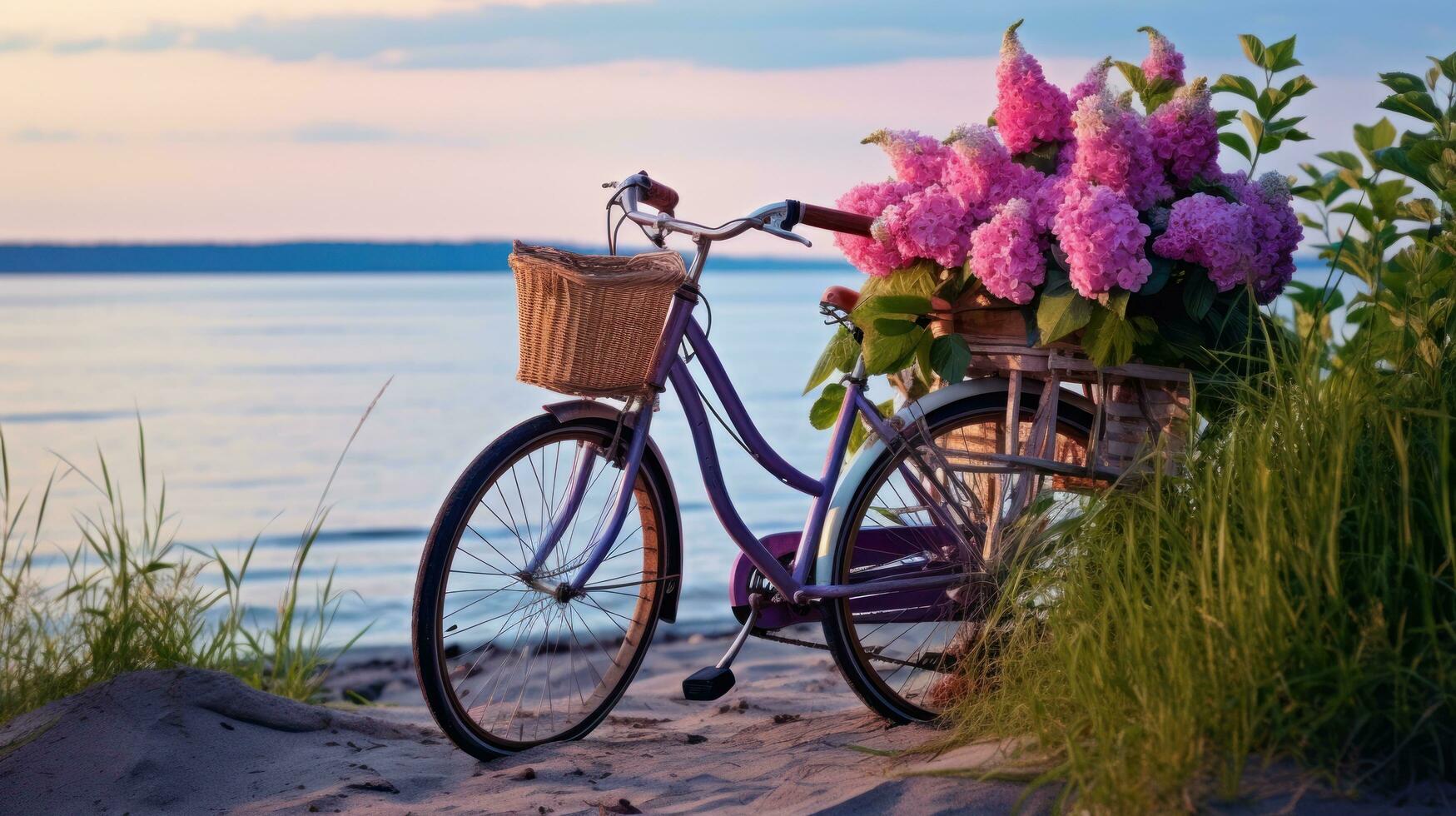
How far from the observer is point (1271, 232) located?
3.19 m

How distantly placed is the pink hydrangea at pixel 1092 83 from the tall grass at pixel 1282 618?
0.97 m

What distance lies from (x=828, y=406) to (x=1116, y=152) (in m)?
1.09

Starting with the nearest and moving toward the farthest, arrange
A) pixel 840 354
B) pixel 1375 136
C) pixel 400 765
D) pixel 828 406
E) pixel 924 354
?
1. pixel 400 765
2. pixel 924 354
3. pixel 840 354
4. pixel 828 406
5. pixel 1375 136

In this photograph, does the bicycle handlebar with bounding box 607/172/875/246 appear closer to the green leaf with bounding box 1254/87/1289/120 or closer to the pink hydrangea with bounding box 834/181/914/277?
the pink hydrangea with bounding box 834/181/914/277

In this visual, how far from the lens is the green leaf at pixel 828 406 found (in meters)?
3.70

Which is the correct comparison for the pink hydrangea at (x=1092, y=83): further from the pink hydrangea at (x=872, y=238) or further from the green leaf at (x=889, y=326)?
the green leaf at (x=889, y=326)

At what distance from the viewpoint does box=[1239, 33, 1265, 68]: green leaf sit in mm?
3469

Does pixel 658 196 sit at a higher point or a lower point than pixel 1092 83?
lower

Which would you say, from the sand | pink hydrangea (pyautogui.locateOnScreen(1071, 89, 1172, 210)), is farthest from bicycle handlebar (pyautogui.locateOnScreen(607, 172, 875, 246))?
the sand

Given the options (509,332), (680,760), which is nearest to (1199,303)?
(680,760)

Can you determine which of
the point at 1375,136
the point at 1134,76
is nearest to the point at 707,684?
the point at 1134,76

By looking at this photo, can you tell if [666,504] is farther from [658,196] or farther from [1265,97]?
[1265,97]

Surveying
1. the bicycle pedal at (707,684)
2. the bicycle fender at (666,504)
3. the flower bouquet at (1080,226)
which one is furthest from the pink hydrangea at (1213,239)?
the bicycle pedal at (707,684)

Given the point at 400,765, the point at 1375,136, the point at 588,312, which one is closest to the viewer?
the point at 588,312
